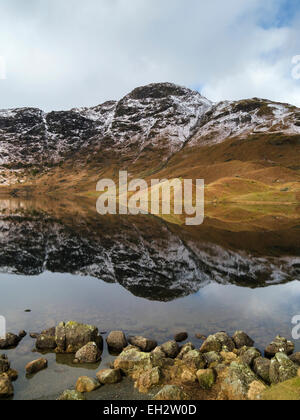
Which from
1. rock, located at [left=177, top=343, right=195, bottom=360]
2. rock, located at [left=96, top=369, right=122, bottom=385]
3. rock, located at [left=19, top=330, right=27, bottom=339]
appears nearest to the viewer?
rock, located at [left=96, top=369, right=122, bottom=385]

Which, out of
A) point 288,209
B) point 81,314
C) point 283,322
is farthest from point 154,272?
point 288,209

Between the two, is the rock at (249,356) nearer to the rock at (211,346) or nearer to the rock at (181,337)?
the rock at (211,346)

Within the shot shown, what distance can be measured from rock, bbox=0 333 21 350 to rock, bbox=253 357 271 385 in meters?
12.2

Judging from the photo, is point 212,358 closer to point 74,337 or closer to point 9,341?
point 74,337

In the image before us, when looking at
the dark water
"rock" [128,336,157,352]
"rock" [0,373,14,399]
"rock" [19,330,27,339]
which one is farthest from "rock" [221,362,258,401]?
"rock" [19,330,27,339]

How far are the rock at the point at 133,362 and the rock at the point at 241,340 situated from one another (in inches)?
202

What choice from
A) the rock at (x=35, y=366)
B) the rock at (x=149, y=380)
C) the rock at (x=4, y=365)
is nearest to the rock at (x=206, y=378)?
the rock at (x=149, y=380)

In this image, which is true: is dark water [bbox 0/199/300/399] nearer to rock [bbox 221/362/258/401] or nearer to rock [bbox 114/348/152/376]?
rock [bbox 114/348/152/376]

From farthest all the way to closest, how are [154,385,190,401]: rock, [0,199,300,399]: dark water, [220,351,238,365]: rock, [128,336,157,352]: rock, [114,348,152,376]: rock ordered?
[0,199,300,399]: dark water → [128,336,157,352]: rock → [220,351,238,365]: rock → [114,348,152,376]: rock → [154,385,190,401]: rock

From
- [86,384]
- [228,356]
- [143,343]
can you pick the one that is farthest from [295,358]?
[86,384]

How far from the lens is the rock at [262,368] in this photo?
41.2ft

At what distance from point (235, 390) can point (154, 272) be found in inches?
753

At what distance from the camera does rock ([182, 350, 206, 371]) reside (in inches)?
528
